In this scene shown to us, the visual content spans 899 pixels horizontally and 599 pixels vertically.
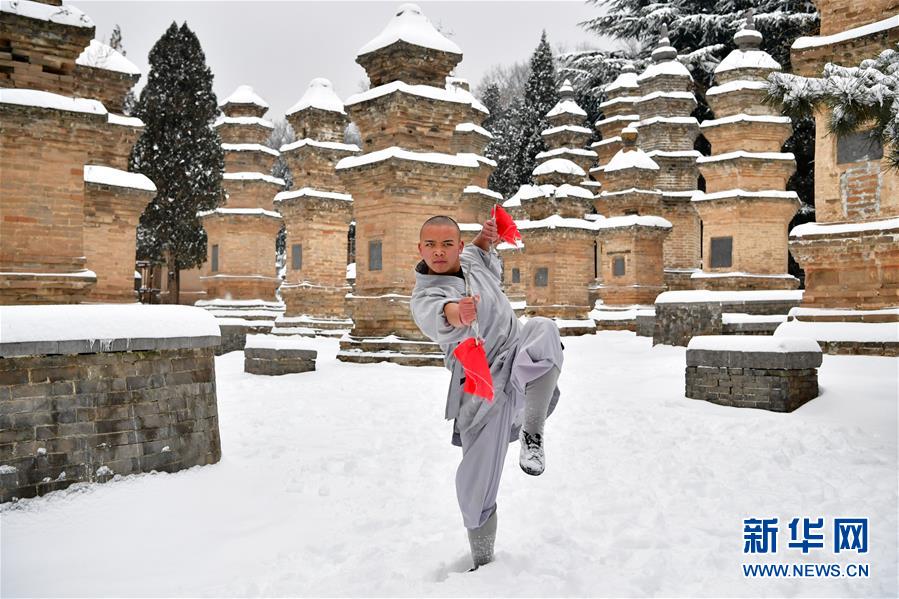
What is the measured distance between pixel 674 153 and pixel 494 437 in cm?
2295

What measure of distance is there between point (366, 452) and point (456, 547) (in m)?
2.61

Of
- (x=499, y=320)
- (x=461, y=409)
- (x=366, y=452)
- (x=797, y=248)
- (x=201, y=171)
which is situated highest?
(x=201, y=171)

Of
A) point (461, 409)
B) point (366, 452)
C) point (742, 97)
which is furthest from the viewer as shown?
point (742, 97)

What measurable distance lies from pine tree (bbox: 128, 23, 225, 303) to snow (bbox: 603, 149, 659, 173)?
16139 mm

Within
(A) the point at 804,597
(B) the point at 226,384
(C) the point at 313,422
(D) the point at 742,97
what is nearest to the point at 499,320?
(A) the point at 804,597

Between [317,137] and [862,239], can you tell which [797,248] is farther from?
[317,137]

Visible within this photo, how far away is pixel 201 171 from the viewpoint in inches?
1067

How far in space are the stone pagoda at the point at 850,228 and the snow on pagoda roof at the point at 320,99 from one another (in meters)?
14.8

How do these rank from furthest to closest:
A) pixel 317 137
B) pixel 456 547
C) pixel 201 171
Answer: pixel 201 171 < pixel 317 137 < pixel 456 547

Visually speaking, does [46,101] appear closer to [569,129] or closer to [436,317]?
[436,317]

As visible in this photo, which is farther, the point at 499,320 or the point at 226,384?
the point at 226,384

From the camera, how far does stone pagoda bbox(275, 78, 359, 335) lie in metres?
20.7

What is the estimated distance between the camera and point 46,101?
793 centimetres

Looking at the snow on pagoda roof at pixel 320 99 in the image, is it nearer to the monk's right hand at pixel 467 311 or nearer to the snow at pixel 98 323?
the snow at pixel 98 323
